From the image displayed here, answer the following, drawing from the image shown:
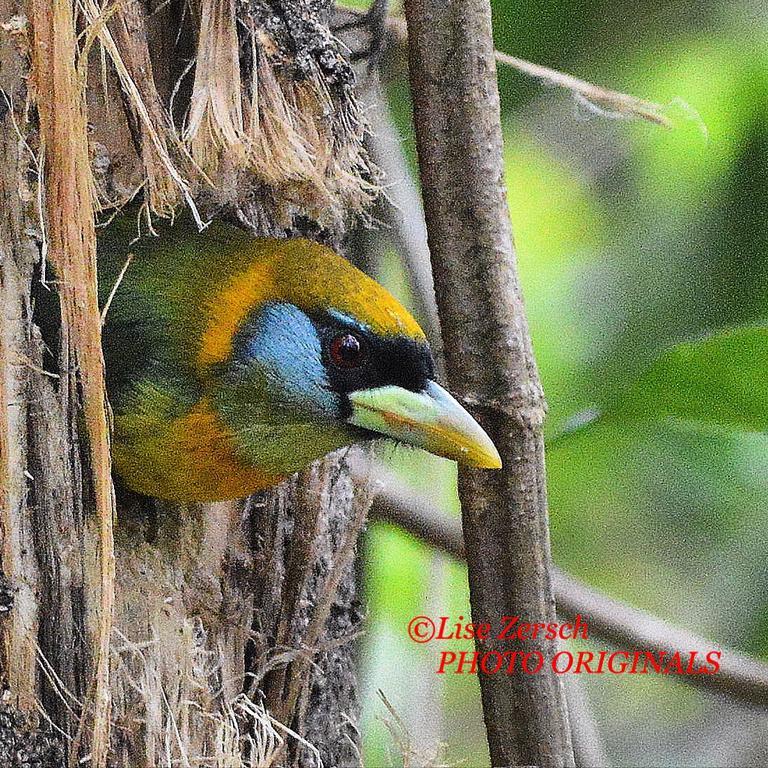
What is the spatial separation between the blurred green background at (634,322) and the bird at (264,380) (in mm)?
491

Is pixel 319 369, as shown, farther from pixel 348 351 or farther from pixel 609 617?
pixel 609 617

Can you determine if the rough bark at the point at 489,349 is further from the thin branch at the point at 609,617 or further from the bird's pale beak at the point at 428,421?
the thin branch at the point at 609,617

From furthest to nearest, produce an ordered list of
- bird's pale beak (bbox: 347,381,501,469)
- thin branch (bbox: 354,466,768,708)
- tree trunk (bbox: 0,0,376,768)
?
thin branch (bbox: 354,466,768,708) < bird's pale beak (bbox: 347,381,501,469) < tree trunk (bbox: 0,0,376,768)

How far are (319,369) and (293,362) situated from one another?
4cm

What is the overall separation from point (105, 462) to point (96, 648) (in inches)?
10.5

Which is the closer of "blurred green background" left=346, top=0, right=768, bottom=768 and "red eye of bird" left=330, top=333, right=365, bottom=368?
"red eye of bird" left=330, top=333, right=365, bottom=368

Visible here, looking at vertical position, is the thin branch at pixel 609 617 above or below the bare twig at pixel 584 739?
above

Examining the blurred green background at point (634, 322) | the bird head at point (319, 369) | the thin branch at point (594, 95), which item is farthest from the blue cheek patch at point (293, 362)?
the thin branch at point (594, 95)

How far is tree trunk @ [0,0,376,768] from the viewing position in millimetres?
1413

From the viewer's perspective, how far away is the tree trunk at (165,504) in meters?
1.41

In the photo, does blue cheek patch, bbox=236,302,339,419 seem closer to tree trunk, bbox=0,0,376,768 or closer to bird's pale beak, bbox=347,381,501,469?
bird's pale beak, bbox=347,381,501,469

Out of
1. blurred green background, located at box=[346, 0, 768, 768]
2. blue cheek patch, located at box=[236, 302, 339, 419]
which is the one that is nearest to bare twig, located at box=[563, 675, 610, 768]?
blurred green background, located at box=[346, 0, 768, 768]

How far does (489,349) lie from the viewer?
65.1 inches

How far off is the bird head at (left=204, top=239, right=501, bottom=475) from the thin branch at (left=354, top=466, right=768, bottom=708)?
0.40 metres
